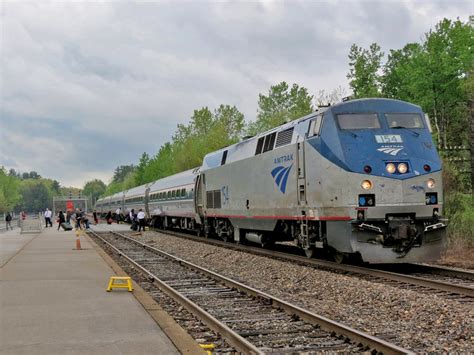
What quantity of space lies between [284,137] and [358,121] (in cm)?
300

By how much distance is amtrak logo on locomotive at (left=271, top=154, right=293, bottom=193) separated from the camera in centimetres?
1561

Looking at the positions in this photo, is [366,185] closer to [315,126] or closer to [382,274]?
[382,274]

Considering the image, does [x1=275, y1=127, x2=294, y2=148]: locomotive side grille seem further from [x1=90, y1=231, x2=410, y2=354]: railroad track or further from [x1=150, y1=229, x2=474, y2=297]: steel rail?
[x1=90, y1=231, x2=410, y2=354]: railroad track

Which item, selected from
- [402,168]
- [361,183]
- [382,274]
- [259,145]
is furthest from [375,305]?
[259,145]

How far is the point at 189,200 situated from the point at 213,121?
3784 centimetres

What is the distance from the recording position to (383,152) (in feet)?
42.3

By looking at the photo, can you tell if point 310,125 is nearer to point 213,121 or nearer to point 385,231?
point 385,231

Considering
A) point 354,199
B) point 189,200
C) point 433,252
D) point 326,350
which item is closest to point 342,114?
point 354,199

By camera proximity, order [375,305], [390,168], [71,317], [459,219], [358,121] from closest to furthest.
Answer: [71,317], [375,305], [390,168], [358,121], [459,219]

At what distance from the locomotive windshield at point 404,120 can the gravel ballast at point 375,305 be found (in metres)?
3.78

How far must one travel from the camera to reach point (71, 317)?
8.32 meters

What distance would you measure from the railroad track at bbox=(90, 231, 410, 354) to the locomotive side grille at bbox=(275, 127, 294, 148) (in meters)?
4.57

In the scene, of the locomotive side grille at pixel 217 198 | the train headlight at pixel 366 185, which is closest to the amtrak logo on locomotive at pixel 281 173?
the train headlight at pixel 366 185

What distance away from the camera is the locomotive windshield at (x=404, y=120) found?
44.7 feet
